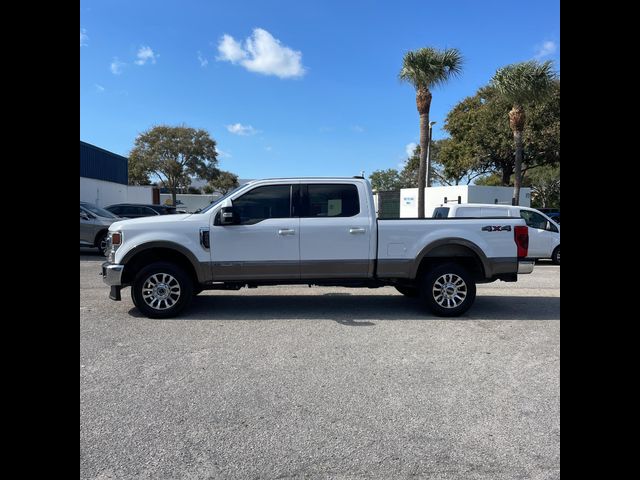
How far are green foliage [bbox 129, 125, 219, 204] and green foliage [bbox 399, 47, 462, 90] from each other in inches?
1273

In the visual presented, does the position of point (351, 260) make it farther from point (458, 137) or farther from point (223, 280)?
point (458, 137)

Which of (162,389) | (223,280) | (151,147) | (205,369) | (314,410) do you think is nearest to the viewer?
(314,410)

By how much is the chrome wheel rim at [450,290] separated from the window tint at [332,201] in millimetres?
1652

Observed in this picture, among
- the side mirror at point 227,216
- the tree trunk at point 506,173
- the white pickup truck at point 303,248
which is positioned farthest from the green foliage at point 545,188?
the side mirror at point 227,216

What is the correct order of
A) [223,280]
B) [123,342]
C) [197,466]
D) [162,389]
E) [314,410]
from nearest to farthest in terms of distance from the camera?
[197,466]
[314,410]
[162,389]
[123,342]
[223,280]

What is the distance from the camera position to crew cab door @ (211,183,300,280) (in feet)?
21.2

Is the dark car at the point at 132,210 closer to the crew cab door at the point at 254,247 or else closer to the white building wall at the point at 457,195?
the crew cab door at the point at 254,247

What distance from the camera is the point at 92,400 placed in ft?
12.2

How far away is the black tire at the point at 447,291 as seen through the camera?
666 centimetres

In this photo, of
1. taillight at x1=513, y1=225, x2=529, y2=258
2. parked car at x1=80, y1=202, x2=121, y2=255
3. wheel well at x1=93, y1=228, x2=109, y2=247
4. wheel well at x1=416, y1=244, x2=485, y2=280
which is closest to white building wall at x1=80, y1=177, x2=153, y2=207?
parked car at x1=80, y1=202, x2=121, y2=255
